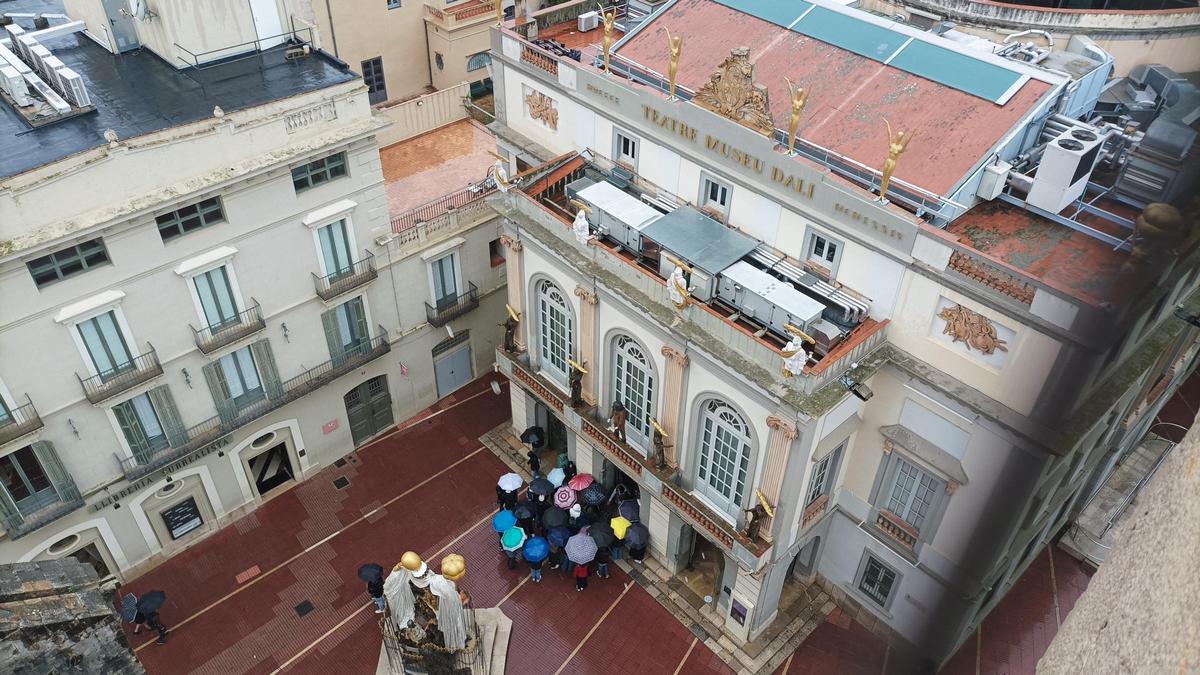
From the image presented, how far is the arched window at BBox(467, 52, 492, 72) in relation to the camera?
5691 centimetres

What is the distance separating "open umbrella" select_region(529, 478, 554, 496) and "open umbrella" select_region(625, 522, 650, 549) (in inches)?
167

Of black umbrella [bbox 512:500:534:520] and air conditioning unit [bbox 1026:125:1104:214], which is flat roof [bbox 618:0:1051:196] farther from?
black umbrella [bbox 512:500:534:520]

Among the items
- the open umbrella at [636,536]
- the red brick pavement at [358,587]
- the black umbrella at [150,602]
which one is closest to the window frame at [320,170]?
the red brick pavement at [358,587]

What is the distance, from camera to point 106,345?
108ft

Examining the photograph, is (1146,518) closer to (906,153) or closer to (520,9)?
(906,153)

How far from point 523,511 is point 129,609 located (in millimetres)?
16482

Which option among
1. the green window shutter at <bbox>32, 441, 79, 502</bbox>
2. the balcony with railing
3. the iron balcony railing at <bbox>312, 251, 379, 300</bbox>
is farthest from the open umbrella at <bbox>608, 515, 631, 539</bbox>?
the green window shutter at <bbox>32, 441, 79, 502</bbox>

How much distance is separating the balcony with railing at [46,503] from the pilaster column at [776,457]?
26.8 metres

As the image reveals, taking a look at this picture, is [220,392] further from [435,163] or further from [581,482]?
[435,163]

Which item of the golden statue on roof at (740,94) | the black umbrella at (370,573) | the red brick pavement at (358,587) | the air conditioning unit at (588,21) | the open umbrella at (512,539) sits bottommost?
the red brick pavement at (358,587)

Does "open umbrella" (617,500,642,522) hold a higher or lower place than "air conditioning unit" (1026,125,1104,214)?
lower

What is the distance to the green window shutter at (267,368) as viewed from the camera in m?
37.4

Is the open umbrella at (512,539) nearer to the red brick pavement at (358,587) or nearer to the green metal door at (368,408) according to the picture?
the red brick pavement at (358,587)

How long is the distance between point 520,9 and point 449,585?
44.6 metres
